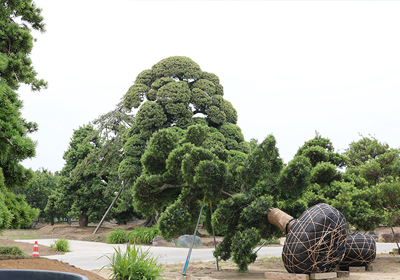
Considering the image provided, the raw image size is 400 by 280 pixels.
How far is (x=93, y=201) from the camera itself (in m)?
24.7

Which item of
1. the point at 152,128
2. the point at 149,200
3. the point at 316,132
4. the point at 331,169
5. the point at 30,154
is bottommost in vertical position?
the point at 149,200

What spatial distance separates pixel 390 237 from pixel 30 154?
2537 cm

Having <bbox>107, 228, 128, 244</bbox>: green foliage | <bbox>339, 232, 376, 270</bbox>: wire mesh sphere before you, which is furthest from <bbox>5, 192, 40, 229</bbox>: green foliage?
<bbox>107, 228, 128, 244</bbox>: green foliage

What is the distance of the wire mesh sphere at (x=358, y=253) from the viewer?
940 cm

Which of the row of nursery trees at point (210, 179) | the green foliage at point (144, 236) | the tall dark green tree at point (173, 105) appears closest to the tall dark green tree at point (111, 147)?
the tall dark green tree at point (173, 105)

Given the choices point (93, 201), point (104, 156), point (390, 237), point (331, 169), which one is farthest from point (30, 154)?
point (390, 237)

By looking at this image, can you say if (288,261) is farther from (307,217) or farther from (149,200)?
(149,200)

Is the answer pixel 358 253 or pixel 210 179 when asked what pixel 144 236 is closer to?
pixel 210 179

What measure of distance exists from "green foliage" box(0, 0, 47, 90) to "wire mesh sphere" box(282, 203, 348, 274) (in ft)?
23.1

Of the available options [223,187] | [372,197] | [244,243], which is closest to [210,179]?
[223,187]

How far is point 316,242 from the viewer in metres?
7.09

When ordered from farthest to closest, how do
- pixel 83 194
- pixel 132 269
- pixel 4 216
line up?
pixel 83 194, pixel 132 269, pixel 4 216

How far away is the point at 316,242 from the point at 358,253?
3.26 m

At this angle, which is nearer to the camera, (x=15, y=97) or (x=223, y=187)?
(x=15, y=97)
